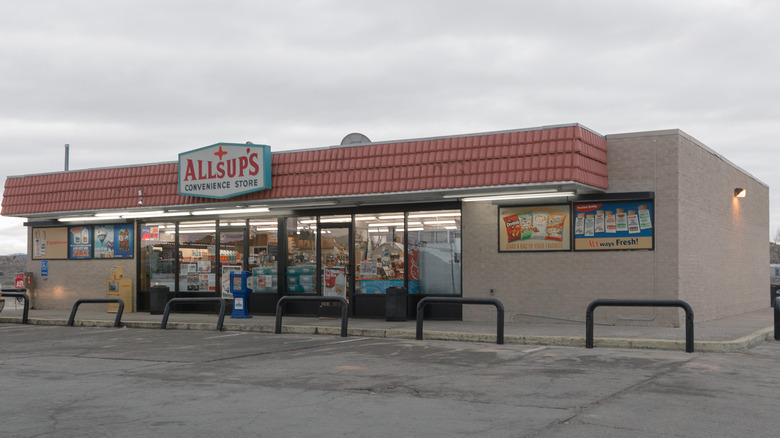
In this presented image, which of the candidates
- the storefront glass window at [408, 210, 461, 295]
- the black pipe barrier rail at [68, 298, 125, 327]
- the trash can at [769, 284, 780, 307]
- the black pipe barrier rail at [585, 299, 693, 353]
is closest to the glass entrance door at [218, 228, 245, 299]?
the black pipe barrier rail at [68, 298, 125, 327]

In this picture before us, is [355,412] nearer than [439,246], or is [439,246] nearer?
[355,412]

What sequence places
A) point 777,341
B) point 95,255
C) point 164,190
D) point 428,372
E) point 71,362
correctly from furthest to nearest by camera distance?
point 95,255 < point 164,190 < point 777,341 < point 71,362 < point 428,372

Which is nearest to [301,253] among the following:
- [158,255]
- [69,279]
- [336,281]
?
[336,281]

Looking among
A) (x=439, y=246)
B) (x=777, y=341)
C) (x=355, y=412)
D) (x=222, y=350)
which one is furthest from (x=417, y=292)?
(x=355, y=412)

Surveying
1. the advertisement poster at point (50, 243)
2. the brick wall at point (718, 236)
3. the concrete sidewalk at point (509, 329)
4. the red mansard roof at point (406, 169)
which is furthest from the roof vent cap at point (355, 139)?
the advertisement poster at point (50, 243)

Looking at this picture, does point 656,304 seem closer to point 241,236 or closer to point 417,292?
point 417,292

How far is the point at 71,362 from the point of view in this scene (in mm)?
11875

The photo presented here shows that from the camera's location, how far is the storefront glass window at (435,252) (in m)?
18.9

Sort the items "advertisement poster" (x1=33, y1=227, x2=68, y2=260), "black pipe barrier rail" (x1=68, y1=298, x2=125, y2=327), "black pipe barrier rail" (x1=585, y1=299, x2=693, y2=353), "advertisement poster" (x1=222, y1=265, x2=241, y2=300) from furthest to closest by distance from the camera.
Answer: "advertisement poster" (x1=33, y1=227, x2=68, y2=260), "advertisement poster" (x1=222, y1=265, x2=241, y2=300), "black pipe barrier rail" (x1=68, y1=298, x2=125, y2=327), "black pipe barrier rail" (x1=585, y1=299, x2=693, y2=353)

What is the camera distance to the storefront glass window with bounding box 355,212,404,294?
63.5 feet

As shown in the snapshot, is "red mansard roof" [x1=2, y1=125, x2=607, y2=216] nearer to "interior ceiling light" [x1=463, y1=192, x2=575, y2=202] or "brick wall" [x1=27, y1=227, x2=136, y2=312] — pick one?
"interior ceiling light" [x1=463, y1=192, x2=575, y2=202]

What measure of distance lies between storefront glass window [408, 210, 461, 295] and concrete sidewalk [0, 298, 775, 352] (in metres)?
1.06

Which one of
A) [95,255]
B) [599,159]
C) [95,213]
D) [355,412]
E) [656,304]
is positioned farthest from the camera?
[95,255]

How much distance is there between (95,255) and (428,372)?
1702cm
